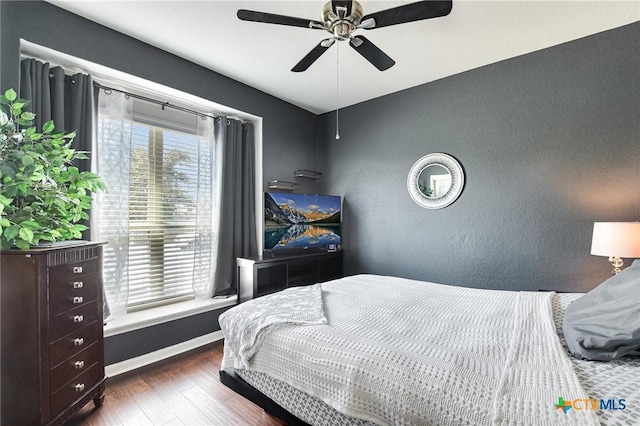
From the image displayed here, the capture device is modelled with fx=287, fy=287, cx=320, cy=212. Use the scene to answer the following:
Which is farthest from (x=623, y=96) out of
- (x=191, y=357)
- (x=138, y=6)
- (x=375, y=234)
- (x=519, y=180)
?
(x=191, y=357)

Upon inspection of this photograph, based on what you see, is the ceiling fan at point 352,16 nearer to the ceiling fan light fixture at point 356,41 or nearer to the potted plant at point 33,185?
the ceiling fan light fixture at point 356,41

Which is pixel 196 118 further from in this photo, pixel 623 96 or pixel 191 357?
pixel 623 96

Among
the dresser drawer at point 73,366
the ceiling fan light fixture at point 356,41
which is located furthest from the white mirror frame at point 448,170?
the dresser drawer at point 73,366

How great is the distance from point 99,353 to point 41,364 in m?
0.45

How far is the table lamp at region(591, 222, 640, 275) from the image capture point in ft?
6.36

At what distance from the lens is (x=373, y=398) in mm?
1062

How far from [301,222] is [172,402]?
211 centimetres

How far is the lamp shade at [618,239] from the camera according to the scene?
76.3 inches

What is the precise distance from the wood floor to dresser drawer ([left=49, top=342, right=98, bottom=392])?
328 millimetres

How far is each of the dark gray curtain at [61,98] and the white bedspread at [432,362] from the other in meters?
2.15

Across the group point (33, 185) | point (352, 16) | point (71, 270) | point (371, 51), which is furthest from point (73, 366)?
point (371, 51)

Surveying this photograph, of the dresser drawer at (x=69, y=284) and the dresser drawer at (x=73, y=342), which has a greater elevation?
the dresser drawer at (x=69, y=284)

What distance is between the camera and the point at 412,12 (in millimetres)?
1563

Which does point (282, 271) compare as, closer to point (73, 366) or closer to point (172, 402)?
point (172, 402)
